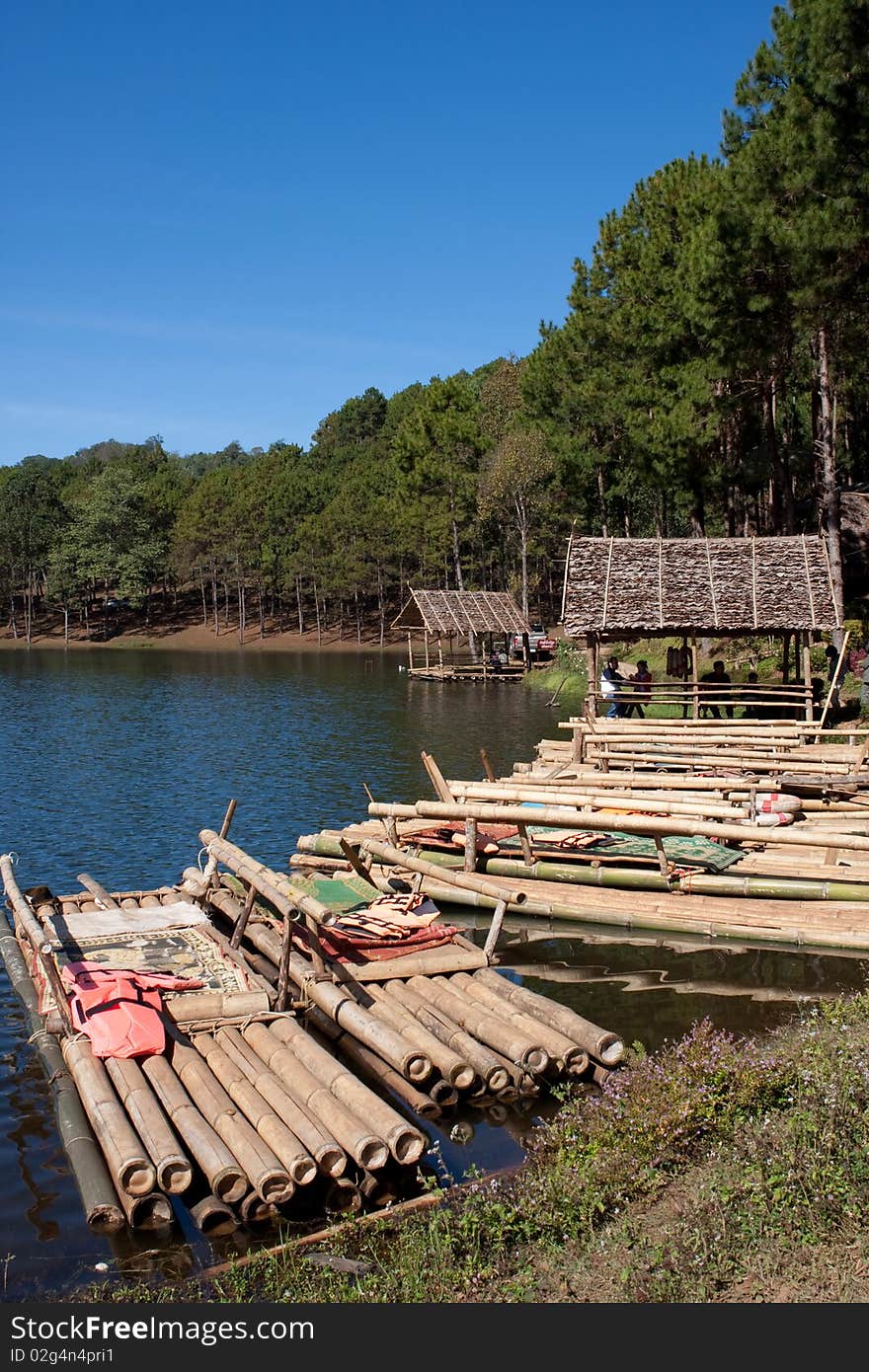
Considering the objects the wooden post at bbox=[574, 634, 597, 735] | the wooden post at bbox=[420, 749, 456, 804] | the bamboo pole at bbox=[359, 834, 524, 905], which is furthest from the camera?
the wooden post at bbox=[574, 634, 597, 735]

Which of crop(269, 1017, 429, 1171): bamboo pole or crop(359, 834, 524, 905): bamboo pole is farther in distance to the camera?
crop(359, 834, 524, 905): bamboo pole

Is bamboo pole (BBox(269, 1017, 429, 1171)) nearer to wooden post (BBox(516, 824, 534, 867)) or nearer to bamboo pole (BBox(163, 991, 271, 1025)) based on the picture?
bamboo pole (BBox(163, 991, 271, 1025))

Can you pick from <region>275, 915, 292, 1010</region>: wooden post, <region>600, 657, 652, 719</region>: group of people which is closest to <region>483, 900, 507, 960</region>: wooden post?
<region>275, 915, 292, 1010</region>: wooden post

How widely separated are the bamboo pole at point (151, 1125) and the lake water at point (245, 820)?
476 mm

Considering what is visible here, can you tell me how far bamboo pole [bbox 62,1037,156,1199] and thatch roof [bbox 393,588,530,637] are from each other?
155 feet

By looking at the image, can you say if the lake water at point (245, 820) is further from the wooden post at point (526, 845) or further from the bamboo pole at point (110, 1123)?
the wooden post at point (526, 845)

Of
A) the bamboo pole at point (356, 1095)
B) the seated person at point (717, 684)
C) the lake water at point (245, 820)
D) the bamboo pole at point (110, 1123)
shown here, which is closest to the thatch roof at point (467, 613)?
the lake water at point (245, 820)

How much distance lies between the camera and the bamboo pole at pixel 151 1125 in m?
8.59

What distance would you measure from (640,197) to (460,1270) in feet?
145

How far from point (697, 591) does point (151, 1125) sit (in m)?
21.7

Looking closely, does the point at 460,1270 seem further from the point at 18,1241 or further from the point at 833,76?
the point at 833,76

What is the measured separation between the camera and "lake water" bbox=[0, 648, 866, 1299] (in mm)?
9578

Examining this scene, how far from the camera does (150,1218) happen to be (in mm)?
8555

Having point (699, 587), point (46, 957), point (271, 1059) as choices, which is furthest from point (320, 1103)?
point (699, 587)
